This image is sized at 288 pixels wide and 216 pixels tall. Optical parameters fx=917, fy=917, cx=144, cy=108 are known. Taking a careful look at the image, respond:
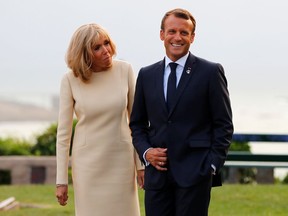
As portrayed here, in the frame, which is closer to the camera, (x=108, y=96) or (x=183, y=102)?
(x=183, y=102)

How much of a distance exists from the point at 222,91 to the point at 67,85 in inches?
46.8

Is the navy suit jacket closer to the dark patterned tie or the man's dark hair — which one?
the dark patterned tie

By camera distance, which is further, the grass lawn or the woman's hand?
the grass lawn

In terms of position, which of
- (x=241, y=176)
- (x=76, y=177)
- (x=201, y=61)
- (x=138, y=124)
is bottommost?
(x=241, y=176)

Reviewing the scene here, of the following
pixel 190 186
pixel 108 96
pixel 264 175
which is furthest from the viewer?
pixel 264 175

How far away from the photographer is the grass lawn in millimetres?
10578

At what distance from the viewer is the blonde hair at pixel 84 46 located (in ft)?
18.7

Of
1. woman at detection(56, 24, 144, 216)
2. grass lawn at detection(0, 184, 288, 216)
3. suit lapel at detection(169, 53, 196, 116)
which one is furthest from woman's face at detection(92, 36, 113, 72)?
grass lawn at detection(0, 184, 288, 216)

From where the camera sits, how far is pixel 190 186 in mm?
5102

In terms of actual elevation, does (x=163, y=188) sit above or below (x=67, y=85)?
below

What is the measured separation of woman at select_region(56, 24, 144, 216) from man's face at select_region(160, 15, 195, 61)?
61 centimetres

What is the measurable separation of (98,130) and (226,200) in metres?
6.05

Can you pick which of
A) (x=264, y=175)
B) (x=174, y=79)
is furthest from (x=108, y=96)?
(x=264, y=175)

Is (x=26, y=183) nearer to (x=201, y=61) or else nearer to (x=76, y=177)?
(x=76, y=177)
